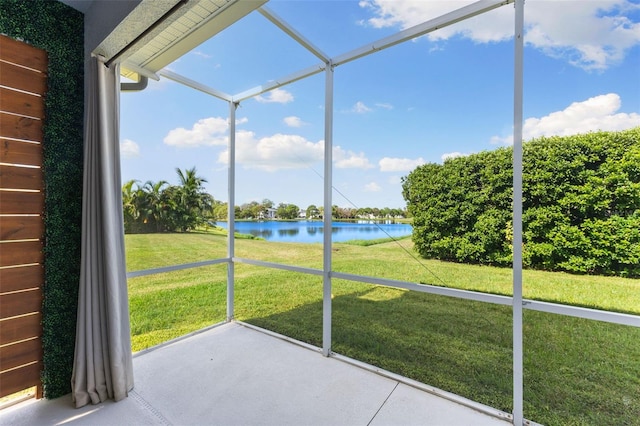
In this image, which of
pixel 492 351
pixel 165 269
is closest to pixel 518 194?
pixel 492 351

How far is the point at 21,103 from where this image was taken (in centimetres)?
160

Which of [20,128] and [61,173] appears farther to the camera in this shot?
[61,173]

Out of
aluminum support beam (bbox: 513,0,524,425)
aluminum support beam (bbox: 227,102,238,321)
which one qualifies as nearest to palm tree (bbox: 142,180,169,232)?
aluminum support beam (bbox: 227,102,238,321)

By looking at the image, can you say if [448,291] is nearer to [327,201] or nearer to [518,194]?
[518,194]

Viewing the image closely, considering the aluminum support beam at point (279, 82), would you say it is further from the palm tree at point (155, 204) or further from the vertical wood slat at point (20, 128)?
the vertical wood slat at point (20, 128)

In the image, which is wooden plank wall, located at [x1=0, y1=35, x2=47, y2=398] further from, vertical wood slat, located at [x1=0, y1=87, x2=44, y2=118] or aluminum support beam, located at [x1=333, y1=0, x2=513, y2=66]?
aluminum support beam, located at [x1=333, y1=0, x2=513, y2=66]

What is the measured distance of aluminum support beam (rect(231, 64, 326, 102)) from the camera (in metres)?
2.38

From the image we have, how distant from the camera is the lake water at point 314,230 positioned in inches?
102

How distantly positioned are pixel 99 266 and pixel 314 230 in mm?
2286

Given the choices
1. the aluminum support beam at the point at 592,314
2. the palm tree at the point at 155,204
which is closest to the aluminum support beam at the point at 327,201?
the aluminum support beam at the point at 592,314

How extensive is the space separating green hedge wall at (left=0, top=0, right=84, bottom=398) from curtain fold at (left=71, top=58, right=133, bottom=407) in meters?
0.14

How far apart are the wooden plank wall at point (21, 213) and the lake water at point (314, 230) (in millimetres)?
1793

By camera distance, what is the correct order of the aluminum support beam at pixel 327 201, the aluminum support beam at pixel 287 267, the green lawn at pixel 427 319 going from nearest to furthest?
the green lawn at pixel 427 319 → the aluminum support beam at pixel 327 201 → the aluminum support beam at pixel 287 267

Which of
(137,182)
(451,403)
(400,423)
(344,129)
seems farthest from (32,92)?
(451,403)
